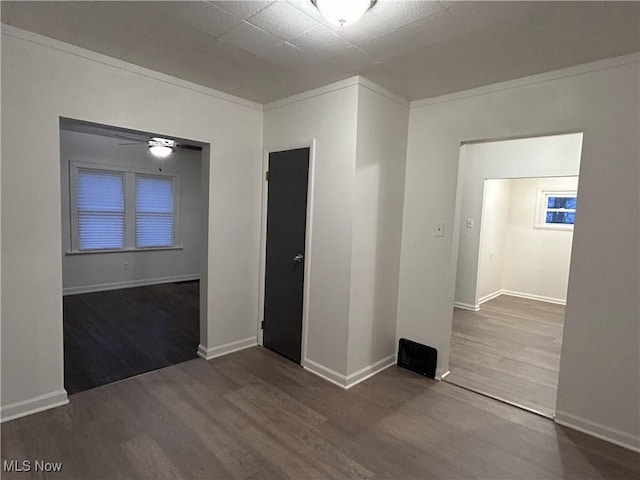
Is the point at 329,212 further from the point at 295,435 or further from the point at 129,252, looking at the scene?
the point at 129,252

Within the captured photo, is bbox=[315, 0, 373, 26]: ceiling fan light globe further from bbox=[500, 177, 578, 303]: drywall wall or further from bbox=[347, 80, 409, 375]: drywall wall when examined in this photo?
bbox=[500, 177, 578, 303]: drywall wall

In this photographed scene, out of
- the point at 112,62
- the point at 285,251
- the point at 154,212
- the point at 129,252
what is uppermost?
the point at 112,62

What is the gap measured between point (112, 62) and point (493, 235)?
606 cm

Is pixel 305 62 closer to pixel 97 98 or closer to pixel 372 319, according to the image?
pixel 97 98

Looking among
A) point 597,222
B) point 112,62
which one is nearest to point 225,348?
point 112,62

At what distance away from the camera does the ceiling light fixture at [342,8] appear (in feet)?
5.46

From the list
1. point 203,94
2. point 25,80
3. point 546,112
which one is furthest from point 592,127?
point 25,80

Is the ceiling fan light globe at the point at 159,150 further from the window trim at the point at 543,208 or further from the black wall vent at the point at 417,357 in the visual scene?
the window trim at the point at 543,208

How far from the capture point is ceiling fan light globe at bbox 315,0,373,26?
1.66 meters

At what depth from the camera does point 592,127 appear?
2.34m

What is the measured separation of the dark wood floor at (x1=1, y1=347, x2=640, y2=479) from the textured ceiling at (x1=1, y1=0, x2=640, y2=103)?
2.54m

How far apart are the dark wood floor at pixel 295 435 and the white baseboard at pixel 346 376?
0.06 m

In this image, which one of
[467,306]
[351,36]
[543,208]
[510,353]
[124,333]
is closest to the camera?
[351,36]

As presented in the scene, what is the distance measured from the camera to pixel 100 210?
584 cm
